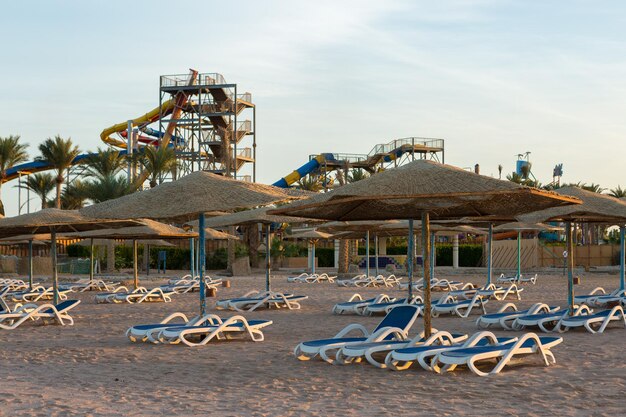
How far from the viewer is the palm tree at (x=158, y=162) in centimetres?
4509

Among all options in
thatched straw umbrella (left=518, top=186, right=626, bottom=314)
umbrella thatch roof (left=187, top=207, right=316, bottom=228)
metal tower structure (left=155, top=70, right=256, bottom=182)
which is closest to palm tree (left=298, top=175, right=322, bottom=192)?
metal tower structure (left=155, top=70, right=256, bottom=182)

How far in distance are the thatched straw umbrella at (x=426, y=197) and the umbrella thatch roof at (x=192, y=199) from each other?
1018 mm

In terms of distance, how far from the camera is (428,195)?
8.70 metres

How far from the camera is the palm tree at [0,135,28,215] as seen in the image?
50594 mm

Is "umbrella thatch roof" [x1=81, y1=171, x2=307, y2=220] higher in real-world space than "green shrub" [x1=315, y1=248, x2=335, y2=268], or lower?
higher

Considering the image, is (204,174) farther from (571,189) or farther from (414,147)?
(414,147)

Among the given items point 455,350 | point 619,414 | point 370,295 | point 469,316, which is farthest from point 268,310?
point 619,414

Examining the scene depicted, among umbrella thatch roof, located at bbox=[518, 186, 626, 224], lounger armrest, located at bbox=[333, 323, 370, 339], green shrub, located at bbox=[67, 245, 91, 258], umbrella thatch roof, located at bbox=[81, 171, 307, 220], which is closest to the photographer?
lounger armrest, located at bbox=[333, 323, 370, 339]

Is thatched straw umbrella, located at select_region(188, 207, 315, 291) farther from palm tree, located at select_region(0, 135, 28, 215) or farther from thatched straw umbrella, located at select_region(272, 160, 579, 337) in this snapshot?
palm tree, located at select_region(0, 135, 28, 215)

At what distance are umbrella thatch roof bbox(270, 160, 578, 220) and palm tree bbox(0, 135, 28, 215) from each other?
143 ft

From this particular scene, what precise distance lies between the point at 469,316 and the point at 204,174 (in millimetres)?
6336

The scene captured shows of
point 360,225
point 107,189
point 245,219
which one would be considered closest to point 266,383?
point 245,219

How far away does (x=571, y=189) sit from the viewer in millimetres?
14945

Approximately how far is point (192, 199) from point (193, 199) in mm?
16
